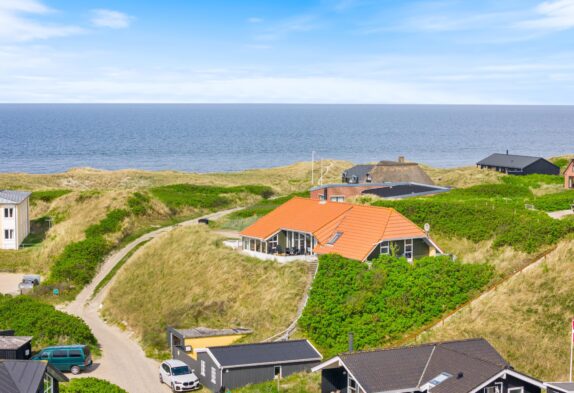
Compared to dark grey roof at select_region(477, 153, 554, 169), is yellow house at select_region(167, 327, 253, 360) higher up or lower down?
lower down

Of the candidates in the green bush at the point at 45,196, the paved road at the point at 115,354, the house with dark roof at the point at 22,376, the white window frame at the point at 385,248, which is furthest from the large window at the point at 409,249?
the green bush at the point at 45,196

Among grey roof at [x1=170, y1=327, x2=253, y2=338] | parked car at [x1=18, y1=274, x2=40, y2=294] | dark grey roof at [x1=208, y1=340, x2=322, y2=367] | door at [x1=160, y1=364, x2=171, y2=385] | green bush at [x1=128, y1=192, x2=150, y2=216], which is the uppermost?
green bush at [x1=128, y1=192, x2=150, y2=216]

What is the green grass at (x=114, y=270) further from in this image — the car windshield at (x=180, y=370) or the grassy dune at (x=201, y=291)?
the car windshield at (x=180, y=370)

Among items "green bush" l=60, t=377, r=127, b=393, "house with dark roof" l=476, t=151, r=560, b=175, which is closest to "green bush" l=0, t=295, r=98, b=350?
"green bush" l=60, t=377, r=127, b=393

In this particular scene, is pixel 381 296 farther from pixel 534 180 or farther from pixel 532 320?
pixel 534 180

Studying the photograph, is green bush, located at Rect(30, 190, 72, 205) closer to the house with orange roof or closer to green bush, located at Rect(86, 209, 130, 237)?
green bush, located at Rect(86, 209, 130, 237)

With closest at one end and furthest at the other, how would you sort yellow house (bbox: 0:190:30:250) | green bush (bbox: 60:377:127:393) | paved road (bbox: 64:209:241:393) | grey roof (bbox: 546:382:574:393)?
1. grey roof (bbox: 546:382:574:393)
2. green bush (bbox: 60:377:127:393)
3. paved road (bbox: 64:209:241:393)
4. yellow house (bbox: 0:190:30:250)

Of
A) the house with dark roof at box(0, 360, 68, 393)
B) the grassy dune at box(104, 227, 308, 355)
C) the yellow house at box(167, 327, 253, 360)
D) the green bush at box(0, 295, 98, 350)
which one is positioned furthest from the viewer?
the grassy dune at box(104, 227, 308, 355)

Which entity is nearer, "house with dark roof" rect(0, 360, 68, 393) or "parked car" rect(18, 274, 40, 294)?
"house with dark roof" rect(0, 360, 68, 393)
